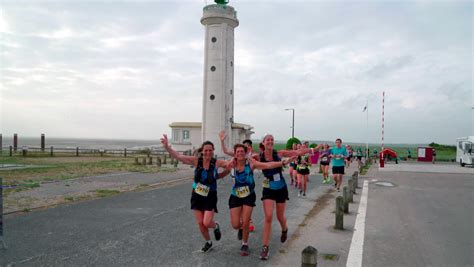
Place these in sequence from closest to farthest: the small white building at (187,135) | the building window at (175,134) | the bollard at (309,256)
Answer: the bollard at (309,256), the small white building at (187,135), the building window at (175,134)

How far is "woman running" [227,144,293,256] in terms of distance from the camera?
6.32m

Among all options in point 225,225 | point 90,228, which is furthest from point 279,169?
point 90,228

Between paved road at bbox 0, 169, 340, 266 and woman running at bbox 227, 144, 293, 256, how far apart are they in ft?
1.73

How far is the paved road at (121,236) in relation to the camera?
6086 mm

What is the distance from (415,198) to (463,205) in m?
1.63

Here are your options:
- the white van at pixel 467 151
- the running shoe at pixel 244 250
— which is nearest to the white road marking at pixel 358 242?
the running shoe at pixel 244 250

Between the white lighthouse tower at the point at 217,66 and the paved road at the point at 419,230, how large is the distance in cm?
2345

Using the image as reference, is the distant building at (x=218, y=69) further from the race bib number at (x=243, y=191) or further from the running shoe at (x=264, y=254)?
the running shoe at (x=264, y=254)

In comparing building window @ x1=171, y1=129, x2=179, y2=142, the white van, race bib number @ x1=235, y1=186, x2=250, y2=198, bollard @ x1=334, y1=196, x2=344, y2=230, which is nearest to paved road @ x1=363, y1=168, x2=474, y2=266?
bollard @ x1=334, y1=196, x2=344, y2=230

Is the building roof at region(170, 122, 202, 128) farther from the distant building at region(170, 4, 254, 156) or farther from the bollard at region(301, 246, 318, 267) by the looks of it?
the bollard at region(301, 246, 318, 267)

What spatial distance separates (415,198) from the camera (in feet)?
44.6

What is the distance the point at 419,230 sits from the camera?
27.5 ft

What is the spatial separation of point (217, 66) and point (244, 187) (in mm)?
30859

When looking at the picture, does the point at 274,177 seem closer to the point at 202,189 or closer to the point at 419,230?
the point at 202,189
